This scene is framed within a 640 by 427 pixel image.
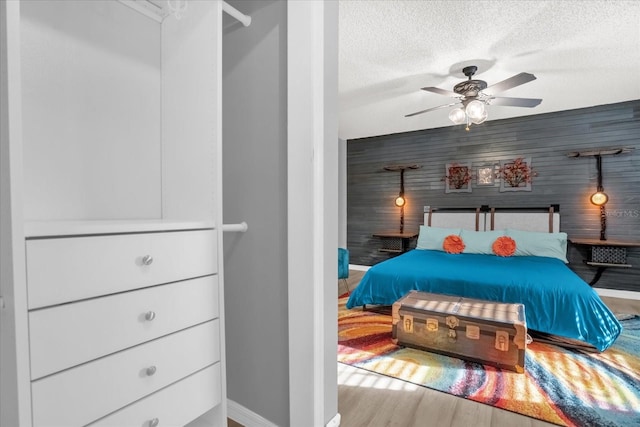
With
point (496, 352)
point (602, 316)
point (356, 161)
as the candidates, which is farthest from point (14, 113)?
point (356, 161)

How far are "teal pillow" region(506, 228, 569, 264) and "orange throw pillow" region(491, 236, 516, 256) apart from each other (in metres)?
0.15

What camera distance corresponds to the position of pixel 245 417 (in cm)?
158

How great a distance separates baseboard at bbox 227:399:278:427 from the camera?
1.52 m

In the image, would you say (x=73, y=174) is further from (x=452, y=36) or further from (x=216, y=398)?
(x=452, y=36)

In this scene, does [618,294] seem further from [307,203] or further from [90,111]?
[90,111]

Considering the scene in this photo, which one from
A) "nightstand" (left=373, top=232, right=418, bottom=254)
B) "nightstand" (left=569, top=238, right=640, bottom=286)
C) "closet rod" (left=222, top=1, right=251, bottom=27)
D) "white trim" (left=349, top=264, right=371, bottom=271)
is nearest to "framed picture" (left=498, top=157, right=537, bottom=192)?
"nightstand" (left=569, top=238, right=640, bottom=286)

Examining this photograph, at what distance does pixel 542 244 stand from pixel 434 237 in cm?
128

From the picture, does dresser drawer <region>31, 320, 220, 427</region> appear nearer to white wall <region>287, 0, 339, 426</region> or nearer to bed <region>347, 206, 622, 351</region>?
white wall <region>287, 0, 339, 426</region>

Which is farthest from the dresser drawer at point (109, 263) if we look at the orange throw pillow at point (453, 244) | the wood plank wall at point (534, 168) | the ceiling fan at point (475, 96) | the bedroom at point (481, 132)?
the wood plank wall at point (534, 168)

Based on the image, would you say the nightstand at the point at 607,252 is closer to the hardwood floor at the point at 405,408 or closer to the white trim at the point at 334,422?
the hardwood floor at the point at 405,408

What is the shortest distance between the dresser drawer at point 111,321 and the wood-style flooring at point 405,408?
2.72 feet

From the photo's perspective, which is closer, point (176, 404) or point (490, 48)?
point (176, 404)

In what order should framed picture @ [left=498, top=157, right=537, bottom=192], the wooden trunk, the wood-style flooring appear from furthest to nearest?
framed picture @ [left=498, top=157, right=537, bottom=192] → the wooden trunk → the wood-style flooring

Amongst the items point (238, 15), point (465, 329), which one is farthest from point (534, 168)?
point (238, 15)
